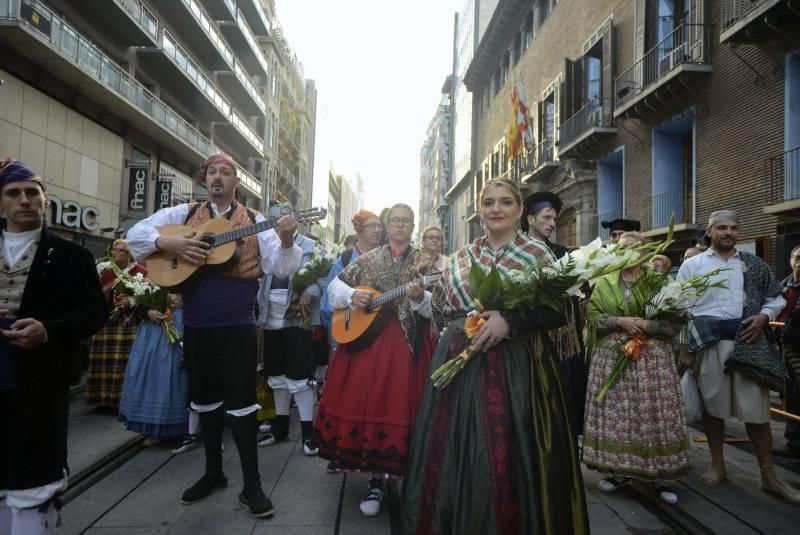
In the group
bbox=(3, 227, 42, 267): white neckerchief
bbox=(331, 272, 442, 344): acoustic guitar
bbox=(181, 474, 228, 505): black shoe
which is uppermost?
bbox=(3, 227, 42, 267): white neckerchief

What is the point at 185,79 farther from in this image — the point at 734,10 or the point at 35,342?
the point at 35,342

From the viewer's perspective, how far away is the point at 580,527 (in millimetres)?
2396

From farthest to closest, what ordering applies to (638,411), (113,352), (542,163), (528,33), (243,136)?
1. (243,136)
2. (528,33)
3. (542,163)
4. (113,352)
5. (638,411)

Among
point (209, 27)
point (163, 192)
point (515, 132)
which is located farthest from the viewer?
point (209, 27)

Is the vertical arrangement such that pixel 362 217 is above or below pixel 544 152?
below

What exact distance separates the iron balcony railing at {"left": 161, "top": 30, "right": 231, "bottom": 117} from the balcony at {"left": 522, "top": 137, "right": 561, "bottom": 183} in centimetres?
1446

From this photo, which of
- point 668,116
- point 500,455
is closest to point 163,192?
point 668,116

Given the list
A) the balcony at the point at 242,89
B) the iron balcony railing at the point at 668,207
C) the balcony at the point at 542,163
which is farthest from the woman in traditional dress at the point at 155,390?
the balcony at the point at 242,89

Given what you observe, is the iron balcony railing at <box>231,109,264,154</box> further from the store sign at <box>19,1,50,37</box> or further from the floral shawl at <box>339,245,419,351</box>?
the floral shawl at <box>339,245,419,351</box>

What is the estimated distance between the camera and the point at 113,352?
6.14 m

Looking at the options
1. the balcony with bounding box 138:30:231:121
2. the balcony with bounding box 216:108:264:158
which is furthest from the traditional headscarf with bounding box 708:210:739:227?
the balcony with bounding box 216:108:264:158

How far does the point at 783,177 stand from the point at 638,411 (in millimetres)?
8284

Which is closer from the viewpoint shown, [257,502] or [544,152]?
[257,502]

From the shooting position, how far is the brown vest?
3.61m
